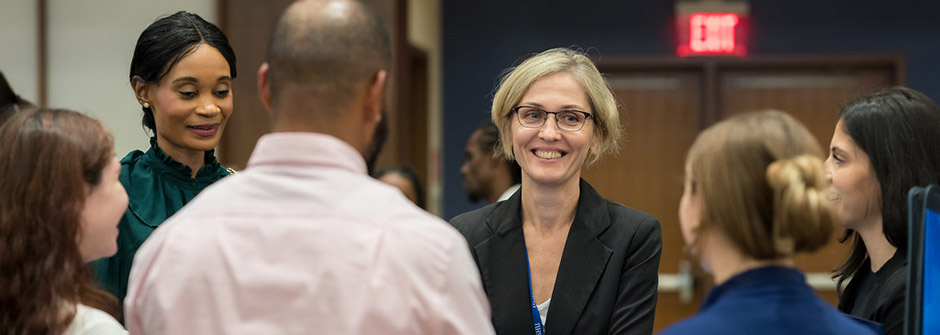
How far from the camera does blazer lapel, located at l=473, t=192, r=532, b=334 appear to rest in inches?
78.7

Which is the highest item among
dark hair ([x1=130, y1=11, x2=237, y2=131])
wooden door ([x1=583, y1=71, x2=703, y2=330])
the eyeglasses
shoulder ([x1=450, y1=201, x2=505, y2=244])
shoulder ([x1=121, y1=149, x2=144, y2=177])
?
dark hair ([x1=130, y1=11, x2=237, y2=131])

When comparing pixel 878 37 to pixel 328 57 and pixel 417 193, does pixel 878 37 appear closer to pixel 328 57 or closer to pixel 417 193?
pixel 417 193

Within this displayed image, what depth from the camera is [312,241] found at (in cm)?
114

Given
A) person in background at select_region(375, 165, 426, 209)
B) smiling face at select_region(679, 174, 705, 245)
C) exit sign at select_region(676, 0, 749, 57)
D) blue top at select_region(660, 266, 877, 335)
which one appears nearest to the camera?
blue top at select_region(660, 266, 877, 335)

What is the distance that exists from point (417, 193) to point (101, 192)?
2.65 m

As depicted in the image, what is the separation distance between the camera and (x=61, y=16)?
4590 millimetres

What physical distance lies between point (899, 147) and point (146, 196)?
4.80ft

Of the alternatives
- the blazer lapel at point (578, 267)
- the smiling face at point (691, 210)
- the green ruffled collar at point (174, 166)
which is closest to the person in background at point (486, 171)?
the blazer lapel at point (578, 267)

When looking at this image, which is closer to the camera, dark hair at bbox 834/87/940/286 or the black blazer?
dark hair at bbox 834/87/940/286

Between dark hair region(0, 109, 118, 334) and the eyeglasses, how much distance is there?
1.01 m

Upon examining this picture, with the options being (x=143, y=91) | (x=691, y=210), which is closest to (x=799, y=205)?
(x=691, y=210)

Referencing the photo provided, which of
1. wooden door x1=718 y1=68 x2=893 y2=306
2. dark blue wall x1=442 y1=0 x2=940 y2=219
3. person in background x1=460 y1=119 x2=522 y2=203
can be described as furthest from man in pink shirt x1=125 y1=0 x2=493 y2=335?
wooden door x1=718 y1=68 x2=893 y2=306

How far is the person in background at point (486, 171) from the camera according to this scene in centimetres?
361

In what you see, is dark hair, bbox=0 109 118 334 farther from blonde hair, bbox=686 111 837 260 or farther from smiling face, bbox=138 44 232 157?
blonde hair, bbox=686 111 837 260
